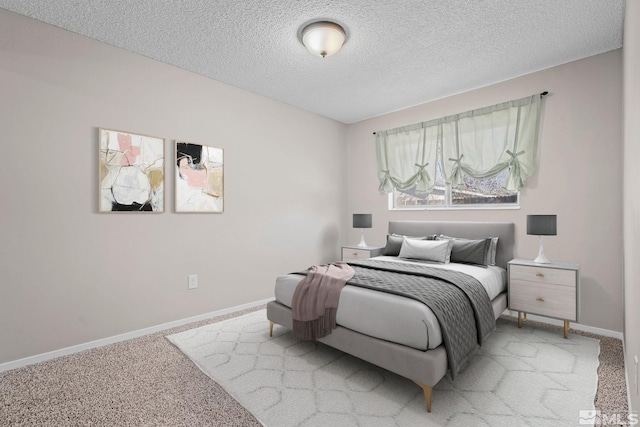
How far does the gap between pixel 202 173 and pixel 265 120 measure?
1190 mm

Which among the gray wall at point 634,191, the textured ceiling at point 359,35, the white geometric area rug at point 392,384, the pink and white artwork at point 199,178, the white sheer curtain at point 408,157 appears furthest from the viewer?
the white sheer curtain at point 408,157

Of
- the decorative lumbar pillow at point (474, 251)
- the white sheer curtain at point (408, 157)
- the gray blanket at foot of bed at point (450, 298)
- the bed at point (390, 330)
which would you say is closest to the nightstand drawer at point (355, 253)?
the white sheer curtain at point (408, 157)

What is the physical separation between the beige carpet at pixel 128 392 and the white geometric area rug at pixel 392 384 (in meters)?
0.09

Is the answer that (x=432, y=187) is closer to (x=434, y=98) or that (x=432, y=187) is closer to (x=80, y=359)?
(x=434, y=98)

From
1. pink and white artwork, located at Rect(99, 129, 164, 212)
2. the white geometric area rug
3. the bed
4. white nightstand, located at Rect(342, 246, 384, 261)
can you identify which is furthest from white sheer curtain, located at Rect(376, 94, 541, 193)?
pink and white artwork, located at Rect(99, 129, 164, 212)

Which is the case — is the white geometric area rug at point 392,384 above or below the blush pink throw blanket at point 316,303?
below

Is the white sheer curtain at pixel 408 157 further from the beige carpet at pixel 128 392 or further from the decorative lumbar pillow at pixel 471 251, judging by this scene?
the beige carpet at pixel 128 392

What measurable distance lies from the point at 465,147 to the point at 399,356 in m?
2.99

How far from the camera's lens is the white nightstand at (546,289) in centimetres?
271

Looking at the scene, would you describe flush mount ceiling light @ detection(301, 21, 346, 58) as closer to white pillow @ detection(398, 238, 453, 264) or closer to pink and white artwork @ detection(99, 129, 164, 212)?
pink and white artwork @ detection(99, 129, 164, 212)

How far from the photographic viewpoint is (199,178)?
11.1 feet

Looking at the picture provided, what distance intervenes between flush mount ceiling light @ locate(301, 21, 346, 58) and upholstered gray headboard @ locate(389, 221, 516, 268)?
2.54 m

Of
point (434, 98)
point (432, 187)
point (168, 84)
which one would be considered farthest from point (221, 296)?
point (434, 98)

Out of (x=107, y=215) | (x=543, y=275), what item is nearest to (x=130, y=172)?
(x=107, y=215)
